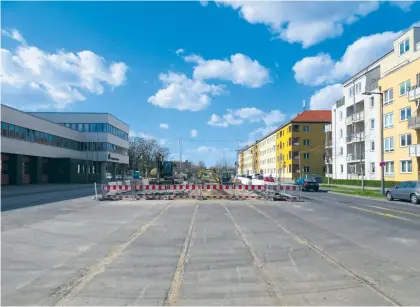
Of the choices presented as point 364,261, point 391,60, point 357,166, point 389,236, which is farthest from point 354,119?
point 364,261

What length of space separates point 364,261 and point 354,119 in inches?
2154

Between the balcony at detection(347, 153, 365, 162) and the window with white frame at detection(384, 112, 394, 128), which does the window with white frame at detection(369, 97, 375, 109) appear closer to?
the window with white frame at detection(384, 112, 394, 128)

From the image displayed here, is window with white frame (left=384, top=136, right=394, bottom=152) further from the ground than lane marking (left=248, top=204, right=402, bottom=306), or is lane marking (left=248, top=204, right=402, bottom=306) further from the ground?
window with white frame (left=384, top=136, right=394, bottom=152)

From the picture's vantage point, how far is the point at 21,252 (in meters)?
8.54

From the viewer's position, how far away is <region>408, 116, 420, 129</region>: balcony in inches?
1545

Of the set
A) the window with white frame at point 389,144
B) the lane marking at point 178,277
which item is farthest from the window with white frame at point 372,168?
the lane marking at point 178,277

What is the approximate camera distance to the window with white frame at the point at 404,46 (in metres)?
45.9

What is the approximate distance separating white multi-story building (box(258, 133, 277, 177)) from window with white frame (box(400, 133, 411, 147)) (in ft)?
215

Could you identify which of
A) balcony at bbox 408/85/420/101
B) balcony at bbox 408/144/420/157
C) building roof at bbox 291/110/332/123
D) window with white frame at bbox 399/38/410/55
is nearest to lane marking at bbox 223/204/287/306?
balcony at bbox 408/144/420/157

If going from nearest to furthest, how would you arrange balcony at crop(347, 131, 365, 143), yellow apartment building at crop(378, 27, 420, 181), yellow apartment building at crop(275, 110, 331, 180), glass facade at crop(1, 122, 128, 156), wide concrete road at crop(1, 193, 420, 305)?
wide concrete road at crop(1, 193, 420, 305) → yellow apartment building at crop(378, 27, 420, 181) → glass facade at crop(1, 122, 128, 156) → balcony at crop(347, 131, 365, 143) → yellow apartment building at crop(275, 110, 331, 180)

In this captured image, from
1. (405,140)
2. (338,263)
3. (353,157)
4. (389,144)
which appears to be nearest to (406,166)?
(405,140)

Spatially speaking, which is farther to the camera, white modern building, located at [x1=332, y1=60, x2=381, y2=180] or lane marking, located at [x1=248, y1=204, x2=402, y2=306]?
white modern building, located at [x1=332, y1=60, x2=381, y2=180]

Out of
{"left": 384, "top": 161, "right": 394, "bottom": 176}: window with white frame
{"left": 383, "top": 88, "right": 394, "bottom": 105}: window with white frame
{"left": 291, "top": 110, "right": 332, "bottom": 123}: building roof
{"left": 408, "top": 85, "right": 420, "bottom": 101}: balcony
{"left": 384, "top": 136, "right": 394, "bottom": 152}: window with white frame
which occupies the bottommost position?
{"left": 384, "top": 161, "right": 394, "bottom": 176}: window with white frame

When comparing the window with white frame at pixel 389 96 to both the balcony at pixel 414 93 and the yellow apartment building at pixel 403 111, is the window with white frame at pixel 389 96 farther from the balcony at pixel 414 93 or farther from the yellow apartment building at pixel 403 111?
the balcony at pixel 414 93
